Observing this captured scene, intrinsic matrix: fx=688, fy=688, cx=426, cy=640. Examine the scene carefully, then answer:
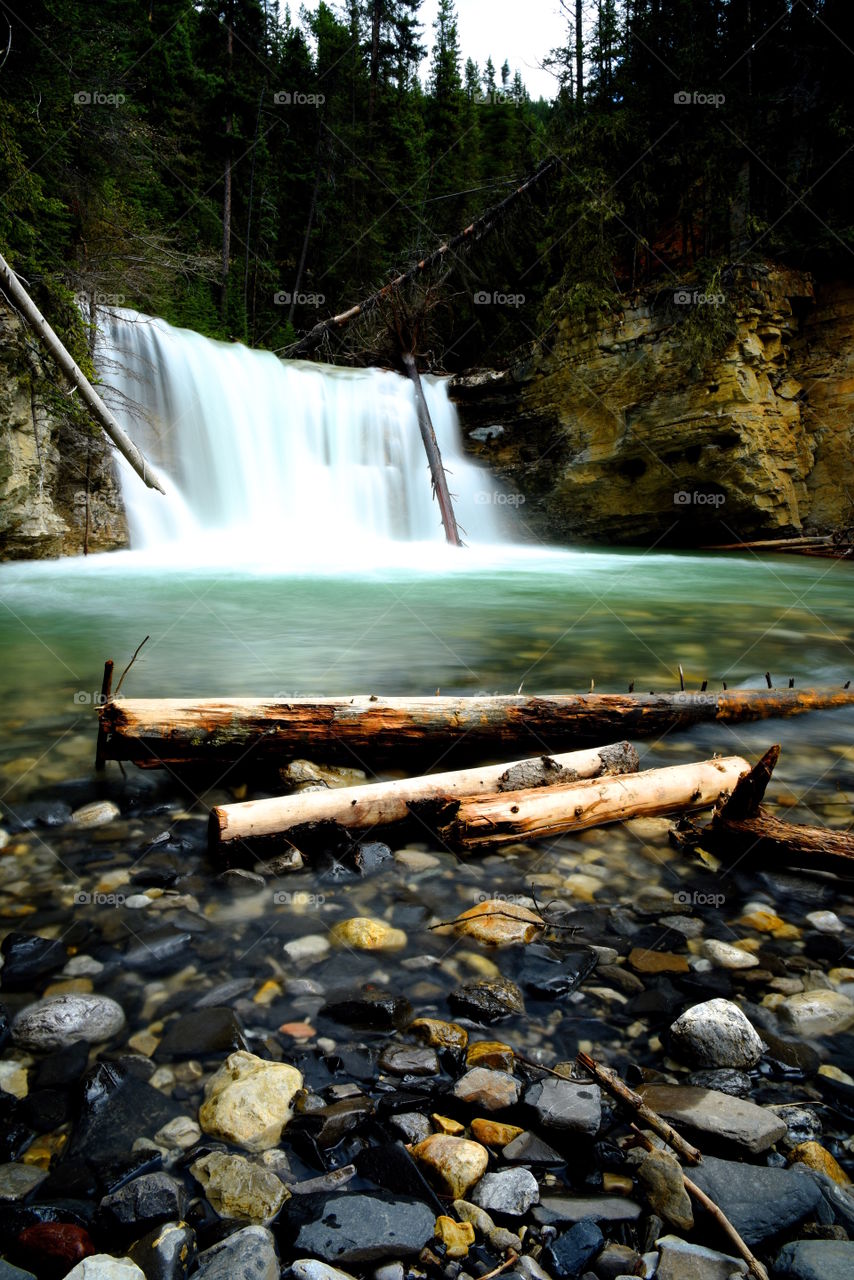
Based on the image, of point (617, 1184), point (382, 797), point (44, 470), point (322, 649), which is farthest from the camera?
point (44, 470)

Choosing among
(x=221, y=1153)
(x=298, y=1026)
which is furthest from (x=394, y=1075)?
(x=221, y=1153)

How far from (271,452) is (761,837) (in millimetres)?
17020

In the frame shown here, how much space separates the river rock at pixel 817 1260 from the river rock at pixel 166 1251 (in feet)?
3.97

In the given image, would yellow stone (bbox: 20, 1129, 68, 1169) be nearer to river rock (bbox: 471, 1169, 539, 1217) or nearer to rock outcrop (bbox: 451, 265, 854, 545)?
river rock (bbox: 471, 1169, 539, 1217)

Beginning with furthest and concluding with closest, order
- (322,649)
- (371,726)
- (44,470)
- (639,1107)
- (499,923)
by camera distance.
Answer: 1. (44,470)
2. (322,649)
3. (371,726)
4. (499,923)
5. (639,1107)

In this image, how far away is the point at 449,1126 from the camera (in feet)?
5.81

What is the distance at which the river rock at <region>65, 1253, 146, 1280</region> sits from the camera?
4.39ft

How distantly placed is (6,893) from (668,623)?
8109 millimetres

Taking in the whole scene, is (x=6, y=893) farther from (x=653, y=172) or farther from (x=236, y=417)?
(x=653, y=172)

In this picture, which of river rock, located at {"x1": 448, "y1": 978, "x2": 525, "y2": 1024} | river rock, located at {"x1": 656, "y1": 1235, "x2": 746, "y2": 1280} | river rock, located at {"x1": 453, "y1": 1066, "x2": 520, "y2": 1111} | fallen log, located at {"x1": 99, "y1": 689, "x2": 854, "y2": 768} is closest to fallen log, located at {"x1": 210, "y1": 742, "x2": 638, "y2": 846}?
fallen log, located at {"x1": 99, "y1": 689, "x2": 854, "y2": 768}

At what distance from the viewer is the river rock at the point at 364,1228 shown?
56.8 inches

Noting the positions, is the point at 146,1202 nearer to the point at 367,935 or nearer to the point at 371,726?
the point at 367,935

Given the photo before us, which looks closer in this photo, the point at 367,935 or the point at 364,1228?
the point at 364,1228

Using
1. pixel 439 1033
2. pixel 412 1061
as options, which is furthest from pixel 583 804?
pixel 412 1061
